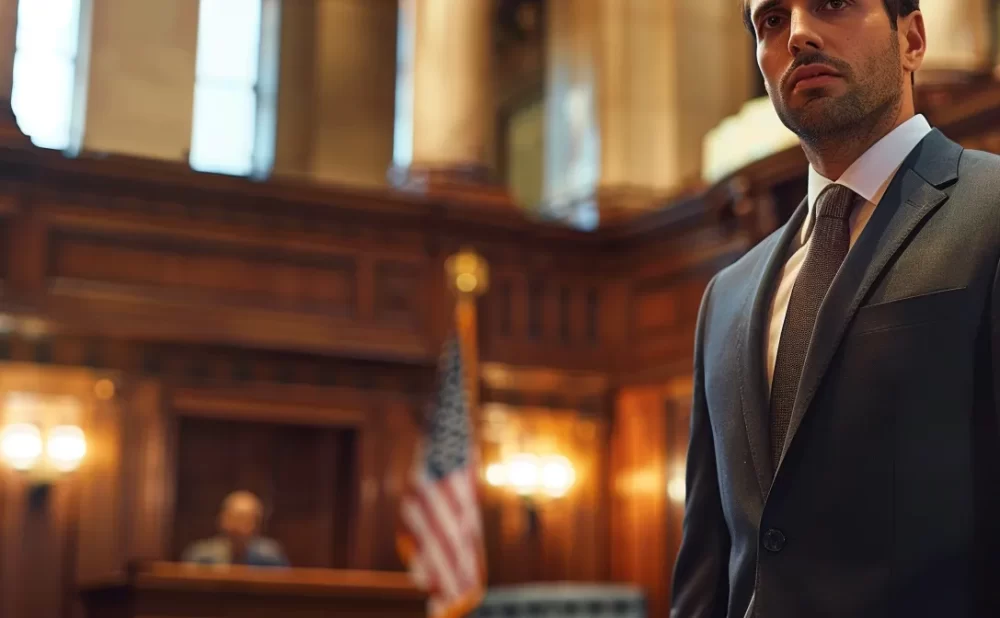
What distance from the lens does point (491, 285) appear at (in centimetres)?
1107

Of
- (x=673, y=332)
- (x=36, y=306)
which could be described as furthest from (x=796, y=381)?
(x=673, y=332)

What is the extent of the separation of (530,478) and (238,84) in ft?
19.9

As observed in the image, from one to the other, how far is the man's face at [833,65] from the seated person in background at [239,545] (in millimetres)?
7773

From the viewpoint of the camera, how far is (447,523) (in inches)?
366

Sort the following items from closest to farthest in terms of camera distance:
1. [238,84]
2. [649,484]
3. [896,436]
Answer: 1. [896,436]
2. [649,484]
3. [238,84]

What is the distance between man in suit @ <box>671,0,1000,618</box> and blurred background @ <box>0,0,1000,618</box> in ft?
20.8

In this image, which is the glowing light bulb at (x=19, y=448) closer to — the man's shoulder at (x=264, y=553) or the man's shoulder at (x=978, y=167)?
the man's shoulder at (x=264, y=553)

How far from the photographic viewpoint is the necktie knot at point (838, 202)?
1864 millimetres

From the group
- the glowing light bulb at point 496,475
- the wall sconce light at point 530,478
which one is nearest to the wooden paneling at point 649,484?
the wall sconce light at point 530,478

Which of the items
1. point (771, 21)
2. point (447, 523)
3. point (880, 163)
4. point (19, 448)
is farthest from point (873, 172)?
point (19, 448)

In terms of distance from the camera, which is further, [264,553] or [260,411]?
[260,411]

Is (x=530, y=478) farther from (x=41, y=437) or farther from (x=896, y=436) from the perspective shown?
(x=896, y=436)

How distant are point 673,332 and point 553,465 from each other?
1377 mm

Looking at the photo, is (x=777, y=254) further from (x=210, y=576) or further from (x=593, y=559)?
(x=593, y=559)
